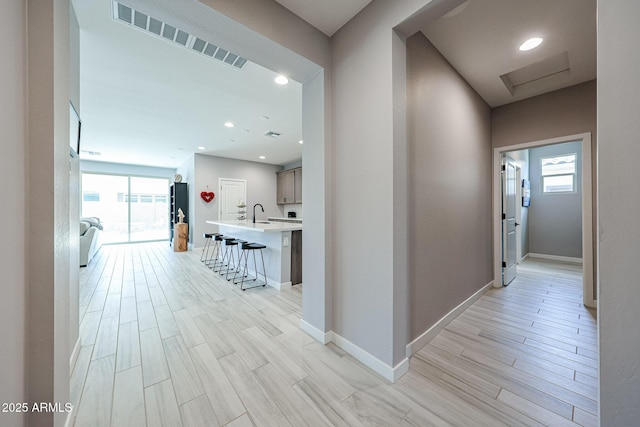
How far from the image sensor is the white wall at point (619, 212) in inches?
33.0

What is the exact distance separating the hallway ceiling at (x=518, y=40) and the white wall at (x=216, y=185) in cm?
656

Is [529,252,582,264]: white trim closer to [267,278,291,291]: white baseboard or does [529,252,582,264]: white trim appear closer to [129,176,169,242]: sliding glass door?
[267,278,291,291]: white baseboard

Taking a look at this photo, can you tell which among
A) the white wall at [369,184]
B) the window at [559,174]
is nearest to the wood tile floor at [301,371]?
the white wall at [369,184]

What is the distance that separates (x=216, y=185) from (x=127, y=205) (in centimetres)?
373

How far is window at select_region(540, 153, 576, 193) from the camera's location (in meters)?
5.18

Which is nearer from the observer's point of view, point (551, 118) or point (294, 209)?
point (551, 118)

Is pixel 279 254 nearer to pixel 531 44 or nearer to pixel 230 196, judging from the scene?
pixel 531 44

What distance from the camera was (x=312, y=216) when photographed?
211cm

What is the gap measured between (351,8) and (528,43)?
1834 millimetres

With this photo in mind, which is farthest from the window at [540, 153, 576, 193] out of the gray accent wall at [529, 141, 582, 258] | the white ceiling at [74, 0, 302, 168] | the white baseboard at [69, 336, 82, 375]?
the white baseboard at [69, 336, 82, 375]

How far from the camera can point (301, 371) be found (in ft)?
5.49

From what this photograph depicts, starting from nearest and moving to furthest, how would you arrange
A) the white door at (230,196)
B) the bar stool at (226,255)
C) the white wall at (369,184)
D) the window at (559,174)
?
the white wall at (369,184)
the bar stool at (226,255)
the window at (559,174)
the white door at (230,196)

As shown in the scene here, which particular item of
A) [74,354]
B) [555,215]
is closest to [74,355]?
[74,354]

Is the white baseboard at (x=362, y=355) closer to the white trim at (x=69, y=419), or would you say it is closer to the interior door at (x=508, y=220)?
the white trim at (x=69, y=419)
